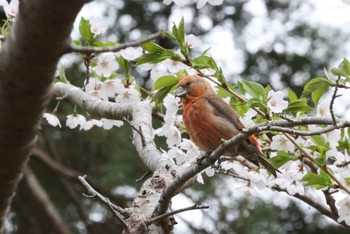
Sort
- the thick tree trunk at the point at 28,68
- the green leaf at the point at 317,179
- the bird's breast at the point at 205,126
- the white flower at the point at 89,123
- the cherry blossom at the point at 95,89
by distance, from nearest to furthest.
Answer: the thick tree trunk at the point at 28,68
the green leaf at the point at 317,179
the bird's breast at the point at 205,126
the cherry blossom at the point at 95,89
the white flower at the point at 89,123

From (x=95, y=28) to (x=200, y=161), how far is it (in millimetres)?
854

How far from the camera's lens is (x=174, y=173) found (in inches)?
99.1

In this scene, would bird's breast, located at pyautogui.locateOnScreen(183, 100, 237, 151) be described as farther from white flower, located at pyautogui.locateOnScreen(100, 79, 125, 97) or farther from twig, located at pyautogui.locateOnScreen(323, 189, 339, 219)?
twig, located at pyautogui.locateOnScreen(323, 189, 339, 219)

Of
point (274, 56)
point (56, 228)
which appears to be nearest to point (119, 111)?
point (56, 228)

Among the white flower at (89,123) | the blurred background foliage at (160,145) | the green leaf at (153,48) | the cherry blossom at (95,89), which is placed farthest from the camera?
the blurred background foliage at (160,145)

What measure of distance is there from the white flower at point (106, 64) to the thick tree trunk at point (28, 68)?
1.75m

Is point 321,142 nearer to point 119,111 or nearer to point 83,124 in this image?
point 119,111

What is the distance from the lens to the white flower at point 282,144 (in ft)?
8.54

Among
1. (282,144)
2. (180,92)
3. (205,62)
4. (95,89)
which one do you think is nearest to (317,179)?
(282,144)

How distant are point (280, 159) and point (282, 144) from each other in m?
0.13

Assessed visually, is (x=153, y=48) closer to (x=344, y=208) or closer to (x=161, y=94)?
(x=161, y=94)

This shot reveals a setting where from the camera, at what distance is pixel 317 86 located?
2.54m

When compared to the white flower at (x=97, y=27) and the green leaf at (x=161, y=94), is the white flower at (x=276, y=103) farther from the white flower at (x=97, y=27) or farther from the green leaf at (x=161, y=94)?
the white flower at (x=97, y=27)

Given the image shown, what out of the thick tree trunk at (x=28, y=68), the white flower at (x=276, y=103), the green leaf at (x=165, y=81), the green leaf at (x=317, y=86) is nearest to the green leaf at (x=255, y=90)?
the white flower at (x=276, y=103)
